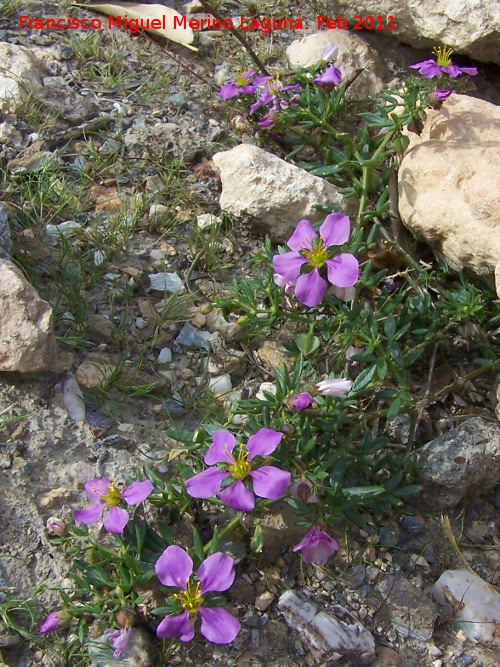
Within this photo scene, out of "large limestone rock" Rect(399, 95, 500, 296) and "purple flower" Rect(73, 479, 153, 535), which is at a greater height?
Result: "large limestone rock" Rect(399, 95, 500, 296)

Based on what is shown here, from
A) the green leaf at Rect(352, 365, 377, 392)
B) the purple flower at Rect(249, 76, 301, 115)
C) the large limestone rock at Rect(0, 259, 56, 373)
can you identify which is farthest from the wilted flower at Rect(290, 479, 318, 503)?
the purple flower at Rect(249, 76, 301, 115)

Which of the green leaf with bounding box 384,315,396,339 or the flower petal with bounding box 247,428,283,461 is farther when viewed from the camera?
the green leaf with bounding box 384,315,396,339

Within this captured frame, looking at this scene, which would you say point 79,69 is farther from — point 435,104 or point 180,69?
point 435,104

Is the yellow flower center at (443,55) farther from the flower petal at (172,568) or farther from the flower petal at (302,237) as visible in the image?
the flower petal at (172,568)

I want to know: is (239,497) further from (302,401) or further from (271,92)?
(271,92)

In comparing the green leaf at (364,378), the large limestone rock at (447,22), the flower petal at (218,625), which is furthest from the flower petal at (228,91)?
the flower petal at (218,625)

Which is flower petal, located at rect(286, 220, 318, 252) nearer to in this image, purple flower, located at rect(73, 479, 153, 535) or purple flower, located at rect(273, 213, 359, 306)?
purple flower, located at rect(273, 213, 359, 306)
